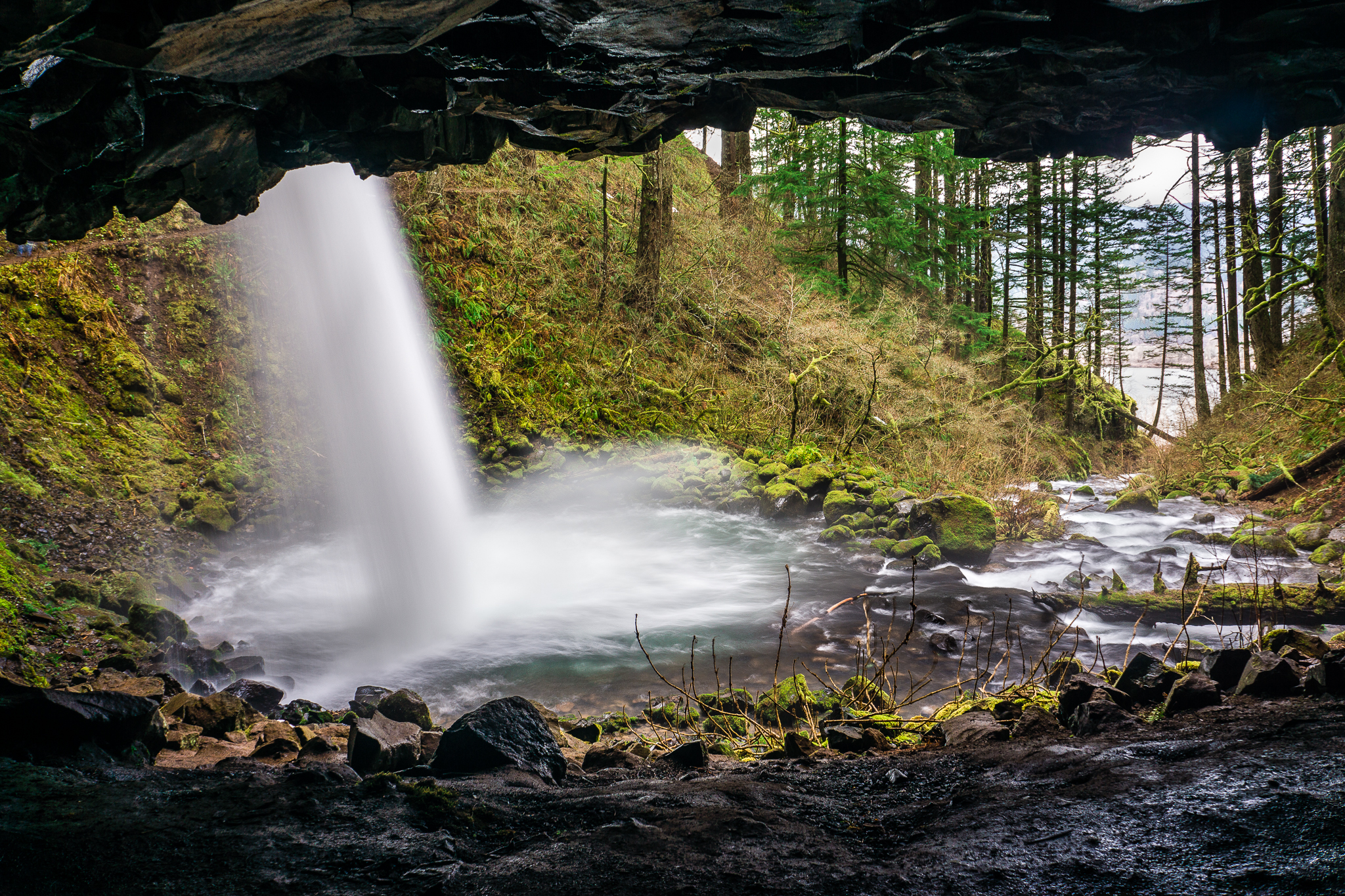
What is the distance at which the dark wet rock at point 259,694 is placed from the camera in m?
5.21

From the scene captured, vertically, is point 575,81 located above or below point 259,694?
above

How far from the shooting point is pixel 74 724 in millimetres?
3184

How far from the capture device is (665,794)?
3.06 metres

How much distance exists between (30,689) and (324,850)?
1868 mm

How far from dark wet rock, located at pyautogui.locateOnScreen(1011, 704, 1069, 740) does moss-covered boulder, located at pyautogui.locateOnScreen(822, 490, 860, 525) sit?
8.43 metres

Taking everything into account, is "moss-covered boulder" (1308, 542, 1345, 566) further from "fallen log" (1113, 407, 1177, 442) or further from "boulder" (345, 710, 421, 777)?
"fallen log" (1113, 407, 1177, 442)

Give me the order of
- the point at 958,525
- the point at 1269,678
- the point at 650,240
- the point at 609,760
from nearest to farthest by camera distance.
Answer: the point at 1269,678, the point at 609,760, the point at 958,525, the point at 650,240

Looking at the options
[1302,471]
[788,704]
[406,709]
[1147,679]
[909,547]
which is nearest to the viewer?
[1147,679]

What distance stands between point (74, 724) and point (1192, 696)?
5379mm

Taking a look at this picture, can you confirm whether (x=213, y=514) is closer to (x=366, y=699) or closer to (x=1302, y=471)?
(x=366, y=699)

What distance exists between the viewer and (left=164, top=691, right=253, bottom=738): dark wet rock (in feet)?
13.9

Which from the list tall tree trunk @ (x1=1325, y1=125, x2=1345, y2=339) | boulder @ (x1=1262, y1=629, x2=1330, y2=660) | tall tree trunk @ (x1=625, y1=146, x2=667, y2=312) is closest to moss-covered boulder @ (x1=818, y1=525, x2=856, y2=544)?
boulder @ (x1=1262, y1=629, x2=1330, y2=660)

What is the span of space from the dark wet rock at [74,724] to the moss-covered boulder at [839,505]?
1018 cm

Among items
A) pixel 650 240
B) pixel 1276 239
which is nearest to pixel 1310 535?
pixel 1276 239
